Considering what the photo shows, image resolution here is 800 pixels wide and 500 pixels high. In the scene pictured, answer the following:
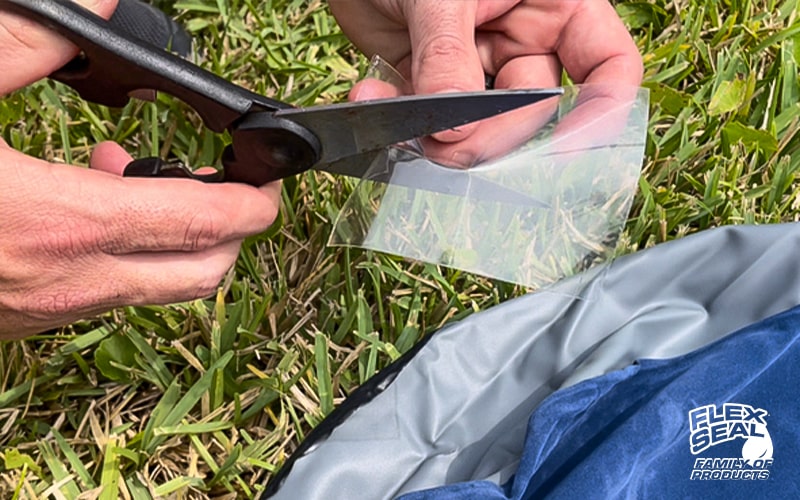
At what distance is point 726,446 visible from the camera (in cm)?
112

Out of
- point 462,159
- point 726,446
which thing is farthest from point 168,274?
point 726,446

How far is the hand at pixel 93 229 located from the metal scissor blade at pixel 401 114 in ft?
0.34

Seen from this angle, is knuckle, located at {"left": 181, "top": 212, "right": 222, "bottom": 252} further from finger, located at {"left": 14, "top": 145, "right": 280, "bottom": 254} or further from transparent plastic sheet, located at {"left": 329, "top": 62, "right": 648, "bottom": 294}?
transparent plastic sheet, located at {"left": 329, "top": 62, "right": 648, "bottom": 294}

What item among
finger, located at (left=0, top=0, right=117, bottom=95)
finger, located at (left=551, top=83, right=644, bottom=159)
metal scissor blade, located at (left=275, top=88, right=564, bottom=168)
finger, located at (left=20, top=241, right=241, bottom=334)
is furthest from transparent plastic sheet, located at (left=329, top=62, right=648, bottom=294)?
finger, located at (left=0, top=0, right=117, bottom=95)

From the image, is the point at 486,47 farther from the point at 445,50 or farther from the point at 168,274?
the point at 168,274

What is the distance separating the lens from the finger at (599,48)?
1.13 metres

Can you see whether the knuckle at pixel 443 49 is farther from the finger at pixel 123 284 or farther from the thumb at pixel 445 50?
the finger at pixel 123 284

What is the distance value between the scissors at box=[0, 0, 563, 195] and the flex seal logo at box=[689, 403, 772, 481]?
0.54 meters

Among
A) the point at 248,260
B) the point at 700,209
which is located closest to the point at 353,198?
the point at 248,260

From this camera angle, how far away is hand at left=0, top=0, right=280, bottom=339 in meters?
0.78

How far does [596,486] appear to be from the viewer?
40.3 inches

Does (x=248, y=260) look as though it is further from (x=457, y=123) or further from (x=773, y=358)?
(x=773, y=358)

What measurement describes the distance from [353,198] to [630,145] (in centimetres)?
33

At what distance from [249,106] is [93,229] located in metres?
0.18
